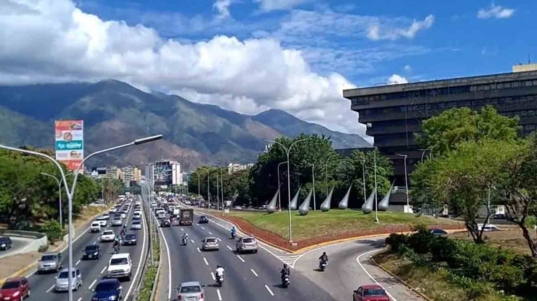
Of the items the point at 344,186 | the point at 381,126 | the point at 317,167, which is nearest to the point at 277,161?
the point at 317,167

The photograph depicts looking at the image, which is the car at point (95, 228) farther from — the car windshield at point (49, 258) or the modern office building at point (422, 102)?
the modern office building at point (422, 102)

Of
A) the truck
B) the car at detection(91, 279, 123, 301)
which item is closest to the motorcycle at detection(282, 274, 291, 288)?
the car at detection(91, 279, 123, 301)

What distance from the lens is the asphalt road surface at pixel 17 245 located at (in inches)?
2344

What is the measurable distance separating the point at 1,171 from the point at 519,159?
2730 inches

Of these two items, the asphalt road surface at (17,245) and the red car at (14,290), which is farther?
the asphalt road surface at (17,245)

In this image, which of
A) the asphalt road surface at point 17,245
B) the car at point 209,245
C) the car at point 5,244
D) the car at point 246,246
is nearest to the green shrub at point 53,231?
the asphalt road surface at point 17,245

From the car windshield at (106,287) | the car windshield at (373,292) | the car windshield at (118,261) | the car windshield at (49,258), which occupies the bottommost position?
the car windshield at (373,292)

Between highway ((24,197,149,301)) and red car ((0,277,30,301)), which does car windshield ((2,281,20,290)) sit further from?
highway ((24,197,149,301))

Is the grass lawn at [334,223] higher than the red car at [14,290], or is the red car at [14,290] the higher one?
the grass lawn at [334,223]

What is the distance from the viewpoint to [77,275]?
4119cm

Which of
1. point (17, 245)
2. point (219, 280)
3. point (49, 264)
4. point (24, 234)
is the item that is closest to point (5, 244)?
point (17, 245)

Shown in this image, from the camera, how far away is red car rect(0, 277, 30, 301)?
3616 centimetres

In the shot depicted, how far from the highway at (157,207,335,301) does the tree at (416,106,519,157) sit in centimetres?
2116

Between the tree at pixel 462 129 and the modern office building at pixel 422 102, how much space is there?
6306cm
